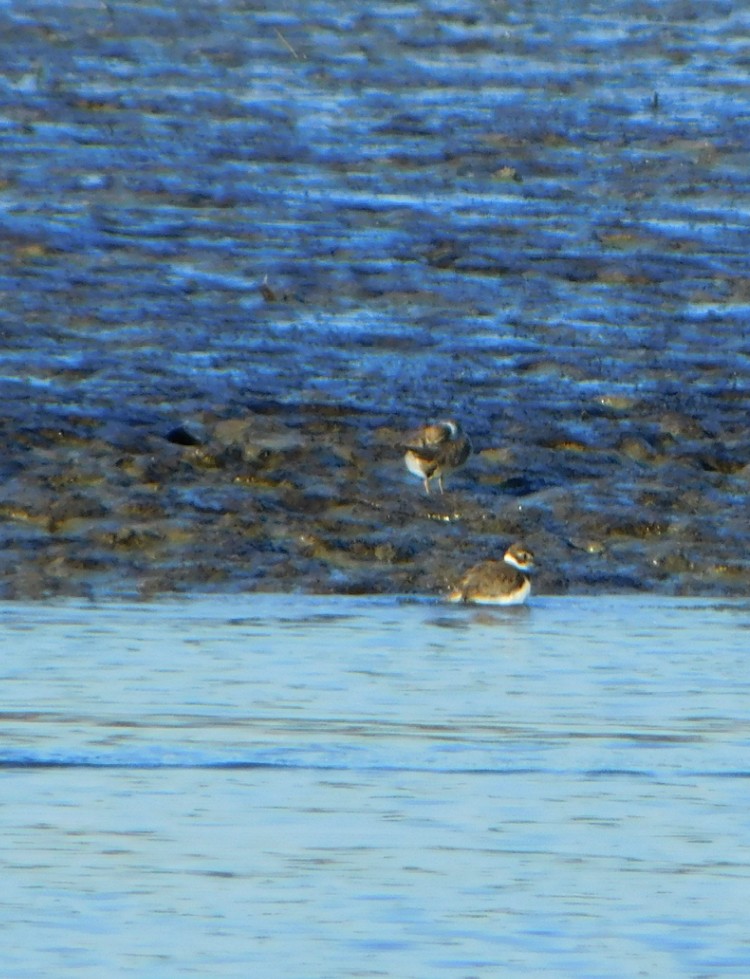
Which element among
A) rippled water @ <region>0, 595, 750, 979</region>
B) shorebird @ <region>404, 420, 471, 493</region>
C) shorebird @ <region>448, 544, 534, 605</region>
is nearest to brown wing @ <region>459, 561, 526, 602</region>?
shorebird @ <region>448, 544, 534, 605</region>

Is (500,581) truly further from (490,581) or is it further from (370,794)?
(370,794)

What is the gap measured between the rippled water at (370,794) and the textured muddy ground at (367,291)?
1466mm

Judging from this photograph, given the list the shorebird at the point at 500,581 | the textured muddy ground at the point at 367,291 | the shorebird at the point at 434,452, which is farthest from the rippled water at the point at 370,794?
the shorebird at the point at 434,452

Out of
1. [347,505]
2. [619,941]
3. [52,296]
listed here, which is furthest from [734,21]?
[619,941]

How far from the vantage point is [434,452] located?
45.5 ft

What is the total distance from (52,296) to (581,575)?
218 inches

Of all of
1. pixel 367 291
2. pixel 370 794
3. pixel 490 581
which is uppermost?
pixel 367 291

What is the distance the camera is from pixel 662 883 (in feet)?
25.3

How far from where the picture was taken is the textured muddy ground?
13570 mm

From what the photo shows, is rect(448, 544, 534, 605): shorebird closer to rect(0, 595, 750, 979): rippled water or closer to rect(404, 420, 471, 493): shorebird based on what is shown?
rect(0, 595, 750, 979): rippled water

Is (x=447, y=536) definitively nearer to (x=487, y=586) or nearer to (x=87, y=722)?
(x=487, y=586)

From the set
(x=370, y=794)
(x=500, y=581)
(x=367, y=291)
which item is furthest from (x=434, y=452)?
(x=370, y=794)

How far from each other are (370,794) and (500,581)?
12.4 ft

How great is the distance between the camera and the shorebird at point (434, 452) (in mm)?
13797
